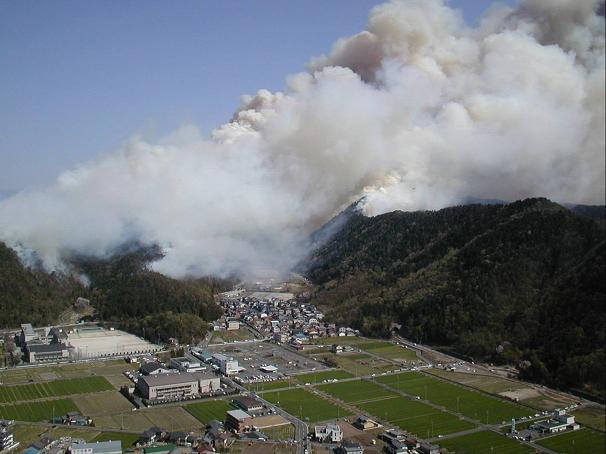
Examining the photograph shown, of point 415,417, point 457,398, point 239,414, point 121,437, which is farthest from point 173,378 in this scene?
point 457,398

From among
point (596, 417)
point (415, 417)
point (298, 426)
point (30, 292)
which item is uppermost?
point (30, 292)

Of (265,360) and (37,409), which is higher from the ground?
(265,360)

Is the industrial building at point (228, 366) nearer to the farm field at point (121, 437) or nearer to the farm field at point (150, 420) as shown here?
the farm field at point (150, 420)

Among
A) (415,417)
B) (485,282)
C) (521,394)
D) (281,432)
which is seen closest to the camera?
(281,432)

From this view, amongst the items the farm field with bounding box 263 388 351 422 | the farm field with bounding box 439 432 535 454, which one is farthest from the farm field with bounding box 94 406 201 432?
the farm field with bounding box 439 432 535 454

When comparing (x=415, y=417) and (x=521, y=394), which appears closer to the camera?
(x=521, y=394)

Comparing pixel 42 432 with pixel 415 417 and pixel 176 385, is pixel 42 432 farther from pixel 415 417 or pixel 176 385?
pixel 415 417

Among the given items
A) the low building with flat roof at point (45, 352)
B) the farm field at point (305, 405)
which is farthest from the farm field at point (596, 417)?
the low building with flat roof at point (45, 352)

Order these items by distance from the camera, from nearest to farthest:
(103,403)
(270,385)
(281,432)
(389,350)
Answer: (281,432)
(103,403)
(270,385)
(389,350)

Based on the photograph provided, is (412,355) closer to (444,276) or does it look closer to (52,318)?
(444,276)
